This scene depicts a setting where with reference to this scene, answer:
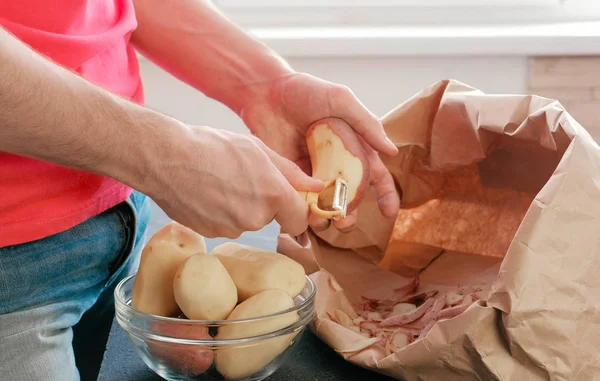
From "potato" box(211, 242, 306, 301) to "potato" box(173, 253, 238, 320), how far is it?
0.02 m

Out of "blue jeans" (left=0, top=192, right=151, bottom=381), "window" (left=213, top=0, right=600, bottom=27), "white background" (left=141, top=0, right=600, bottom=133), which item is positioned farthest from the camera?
"window" (left=213, top=0, right=600, bottom=27)

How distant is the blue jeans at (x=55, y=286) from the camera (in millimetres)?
607

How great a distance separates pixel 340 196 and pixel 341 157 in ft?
0.17

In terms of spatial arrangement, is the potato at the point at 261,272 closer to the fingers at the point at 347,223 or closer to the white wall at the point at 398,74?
the fingers at the point at 347,223

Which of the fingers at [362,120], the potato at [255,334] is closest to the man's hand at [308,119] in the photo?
the fingers at [362,120]

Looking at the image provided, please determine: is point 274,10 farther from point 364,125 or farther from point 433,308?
point 433,308

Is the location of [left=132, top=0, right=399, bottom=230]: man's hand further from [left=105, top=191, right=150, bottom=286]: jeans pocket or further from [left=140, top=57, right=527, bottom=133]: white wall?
[left=140, top=57, right=527, bottom=133]: white wall

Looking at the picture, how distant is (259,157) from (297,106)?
0.19 meters

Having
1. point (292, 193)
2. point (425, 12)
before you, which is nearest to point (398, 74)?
point (425, 12)

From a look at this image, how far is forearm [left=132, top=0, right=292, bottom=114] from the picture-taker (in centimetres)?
82

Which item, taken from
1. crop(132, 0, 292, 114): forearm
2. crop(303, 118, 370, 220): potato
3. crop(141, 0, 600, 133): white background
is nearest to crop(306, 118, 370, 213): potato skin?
crop(303, 118, 370, 220): potato

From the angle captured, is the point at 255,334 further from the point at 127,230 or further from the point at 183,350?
the point at 127,230

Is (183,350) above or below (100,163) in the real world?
below

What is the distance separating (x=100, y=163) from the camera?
563 mm
